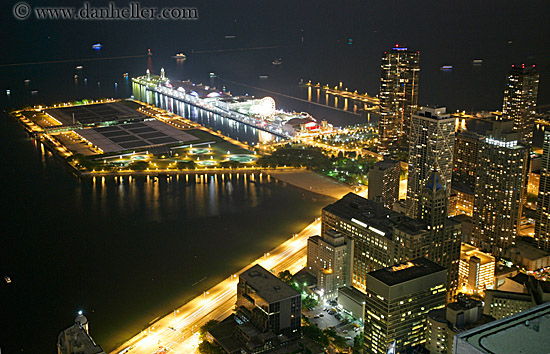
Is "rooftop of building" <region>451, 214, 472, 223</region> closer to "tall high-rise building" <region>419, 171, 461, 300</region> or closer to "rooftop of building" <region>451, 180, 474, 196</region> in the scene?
"rooftop of building" <region>451, 180, 474, 196</region>

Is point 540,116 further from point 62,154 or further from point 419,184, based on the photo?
point 62,154

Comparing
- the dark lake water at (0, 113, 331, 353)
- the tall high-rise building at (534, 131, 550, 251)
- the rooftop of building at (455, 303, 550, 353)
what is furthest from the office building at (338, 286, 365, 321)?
the rooftop of building at (455, 303, 550, 353)

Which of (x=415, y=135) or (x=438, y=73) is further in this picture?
(x=438, y=73)

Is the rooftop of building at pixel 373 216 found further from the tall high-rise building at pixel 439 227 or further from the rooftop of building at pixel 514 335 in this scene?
the rooftop of building at pixel 514 335

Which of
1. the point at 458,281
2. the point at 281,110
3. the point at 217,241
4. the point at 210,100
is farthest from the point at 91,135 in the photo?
the point at 458,281

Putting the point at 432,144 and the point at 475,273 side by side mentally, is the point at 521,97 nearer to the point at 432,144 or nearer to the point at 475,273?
the point at 432,144

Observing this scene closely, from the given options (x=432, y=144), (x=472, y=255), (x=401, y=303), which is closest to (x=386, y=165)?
(x=432, y=144)
